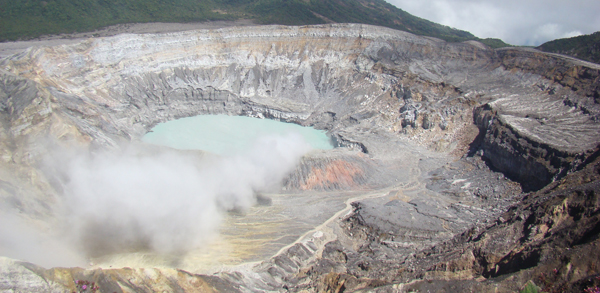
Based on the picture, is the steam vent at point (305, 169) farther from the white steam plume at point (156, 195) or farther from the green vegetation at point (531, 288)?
the green vegetation at point (531, 288)

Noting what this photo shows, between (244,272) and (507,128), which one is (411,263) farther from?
(507,128)

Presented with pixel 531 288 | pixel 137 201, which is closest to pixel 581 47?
pixel 531 288

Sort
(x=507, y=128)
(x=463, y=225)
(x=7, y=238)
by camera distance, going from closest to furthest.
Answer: (x=7, y=238), (x=463, y=225), (x=507, y=128)

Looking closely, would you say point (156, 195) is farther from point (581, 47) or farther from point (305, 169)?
point (581, 47)

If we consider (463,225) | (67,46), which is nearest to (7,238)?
(463,225)

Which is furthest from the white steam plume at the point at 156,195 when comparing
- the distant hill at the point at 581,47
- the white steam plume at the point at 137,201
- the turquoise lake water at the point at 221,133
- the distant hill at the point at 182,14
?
the distant hill at the point at 581,47

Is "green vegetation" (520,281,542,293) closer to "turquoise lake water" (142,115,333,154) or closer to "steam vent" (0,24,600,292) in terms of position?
"steam vent" (0,24,600,292)
